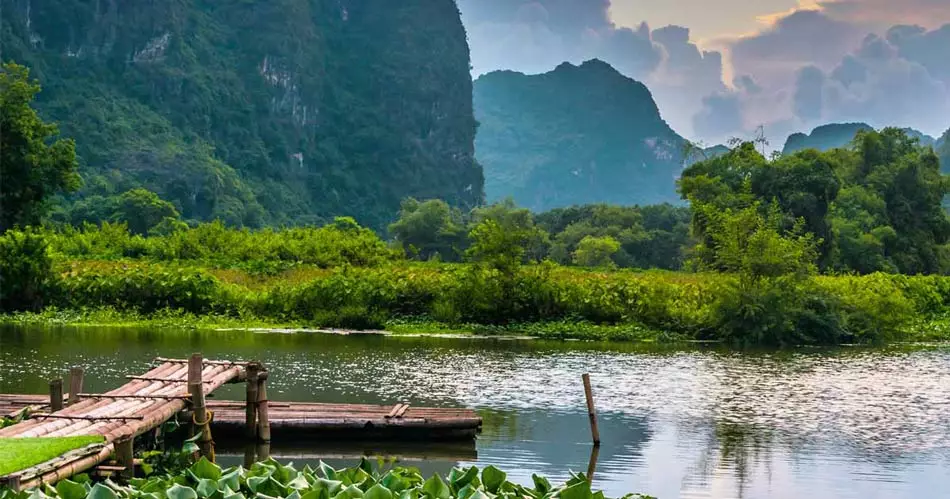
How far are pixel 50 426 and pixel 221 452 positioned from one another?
3062 millimetres

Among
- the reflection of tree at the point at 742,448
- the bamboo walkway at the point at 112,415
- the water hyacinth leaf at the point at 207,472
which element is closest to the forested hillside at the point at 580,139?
the reflection of tree at the point at 742,448

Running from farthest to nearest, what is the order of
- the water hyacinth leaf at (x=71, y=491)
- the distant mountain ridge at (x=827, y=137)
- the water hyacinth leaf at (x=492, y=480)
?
the distant mountain ridge at (x=827, y=137)
the water hyacinth leaf at (x=492, y=480)
the water hyacinth leaf at (x=71, y=491)

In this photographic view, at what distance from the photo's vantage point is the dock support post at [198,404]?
10.4 meters

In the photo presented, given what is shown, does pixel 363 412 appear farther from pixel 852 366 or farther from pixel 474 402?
pixel 852 366

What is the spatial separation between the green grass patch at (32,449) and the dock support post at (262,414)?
344 centimetres

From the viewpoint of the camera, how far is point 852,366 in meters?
20.8

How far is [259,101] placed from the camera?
3858 inches

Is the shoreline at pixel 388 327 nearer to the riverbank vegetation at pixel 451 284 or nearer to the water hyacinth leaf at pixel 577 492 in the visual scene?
the riverbank vegetation at pixel 451 284

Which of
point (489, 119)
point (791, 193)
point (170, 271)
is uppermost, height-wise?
point (489, 119)

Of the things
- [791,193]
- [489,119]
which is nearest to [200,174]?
[791,193]

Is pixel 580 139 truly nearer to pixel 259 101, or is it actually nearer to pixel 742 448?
pixel 259 101

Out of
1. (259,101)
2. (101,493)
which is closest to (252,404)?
(101,493)

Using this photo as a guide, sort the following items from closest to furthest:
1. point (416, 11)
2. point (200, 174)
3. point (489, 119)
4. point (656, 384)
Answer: point (656, 384) < point (200, 174) < point (416, 11) < point (489, 119)

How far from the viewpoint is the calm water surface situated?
11617 millimetres
